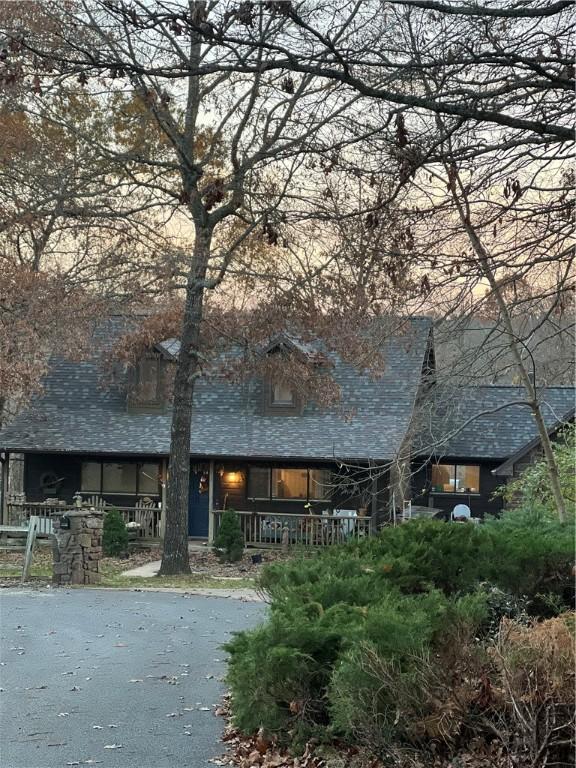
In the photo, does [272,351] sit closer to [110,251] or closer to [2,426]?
[110,251]

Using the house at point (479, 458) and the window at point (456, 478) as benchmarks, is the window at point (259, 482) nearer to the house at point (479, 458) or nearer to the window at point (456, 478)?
the house at point (479, 458)

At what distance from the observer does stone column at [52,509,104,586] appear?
19406 millimetres

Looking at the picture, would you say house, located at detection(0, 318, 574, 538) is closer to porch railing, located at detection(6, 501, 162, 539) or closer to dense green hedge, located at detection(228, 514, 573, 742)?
porch railing, located at detection(6, 501, 162, 539)

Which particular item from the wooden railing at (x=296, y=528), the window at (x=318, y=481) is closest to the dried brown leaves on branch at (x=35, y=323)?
the wooden railing at (x=296, y=528)

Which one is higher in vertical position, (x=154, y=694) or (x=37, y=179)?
(x=37, y=179)

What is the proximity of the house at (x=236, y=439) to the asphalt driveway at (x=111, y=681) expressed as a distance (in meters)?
13.4

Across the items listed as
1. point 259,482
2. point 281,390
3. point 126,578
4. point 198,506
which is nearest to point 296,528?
point 259,482

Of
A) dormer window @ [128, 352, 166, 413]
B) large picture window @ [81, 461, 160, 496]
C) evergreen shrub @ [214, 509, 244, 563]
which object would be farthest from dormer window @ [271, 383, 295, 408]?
evergreen shrub @ [214, 509, 244, 563]

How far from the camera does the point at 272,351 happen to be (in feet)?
99.8

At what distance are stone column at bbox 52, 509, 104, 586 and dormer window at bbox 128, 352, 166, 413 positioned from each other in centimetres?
1246

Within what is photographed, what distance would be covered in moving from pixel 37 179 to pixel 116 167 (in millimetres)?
1832

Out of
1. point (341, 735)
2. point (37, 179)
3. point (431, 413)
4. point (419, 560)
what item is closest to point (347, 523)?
point (37, 179)

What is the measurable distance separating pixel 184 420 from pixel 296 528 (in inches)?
252

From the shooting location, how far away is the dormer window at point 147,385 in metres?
32.2
